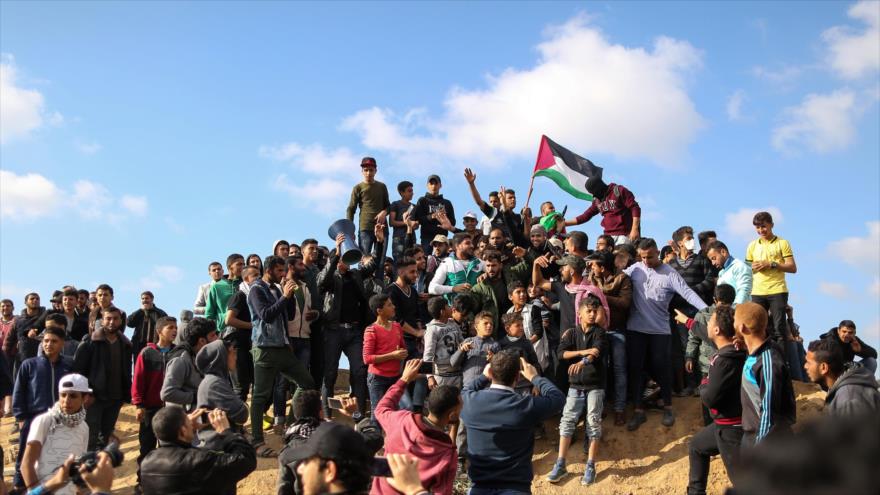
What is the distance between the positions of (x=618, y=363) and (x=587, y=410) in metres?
0.77

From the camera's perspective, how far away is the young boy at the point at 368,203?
13031 mm

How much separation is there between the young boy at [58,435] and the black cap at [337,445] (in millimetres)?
3674

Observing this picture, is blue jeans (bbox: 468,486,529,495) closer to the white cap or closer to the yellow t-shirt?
the white cap

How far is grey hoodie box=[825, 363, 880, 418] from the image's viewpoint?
521cm

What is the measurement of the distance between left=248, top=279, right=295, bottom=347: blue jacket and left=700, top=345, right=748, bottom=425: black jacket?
5.18 m

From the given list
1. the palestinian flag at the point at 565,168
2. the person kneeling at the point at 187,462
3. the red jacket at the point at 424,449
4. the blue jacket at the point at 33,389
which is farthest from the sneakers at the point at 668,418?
the blue jacket at the point at 33,389

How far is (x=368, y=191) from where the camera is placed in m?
13.1

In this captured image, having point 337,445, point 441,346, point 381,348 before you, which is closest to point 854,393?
point 337,445

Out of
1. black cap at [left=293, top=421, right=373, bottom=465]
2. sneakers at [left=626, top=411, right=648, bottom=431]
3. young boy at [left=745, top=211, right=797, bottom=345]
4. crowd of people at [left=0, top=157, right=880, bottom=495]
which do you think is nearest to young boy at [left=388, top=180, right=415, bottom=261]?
crowd of people at [left=0, top=157, right=880, bottom=495]

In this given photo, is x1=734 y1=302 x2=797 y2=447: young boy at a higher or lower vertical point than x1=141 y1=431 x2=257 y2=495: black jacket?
higher

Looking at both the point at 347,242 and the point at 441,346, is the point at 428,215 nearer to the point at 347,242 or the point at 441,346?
the point at 347,242

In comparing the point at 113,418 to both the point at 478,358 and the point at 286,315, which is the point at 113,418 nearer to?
the point at 286,315

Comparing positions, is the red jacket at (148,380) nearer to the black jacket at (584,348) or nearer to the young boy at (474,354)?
the young boy at (474,354)

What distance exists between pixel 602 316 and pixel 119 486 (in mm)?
6587
